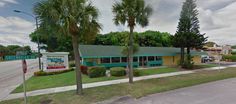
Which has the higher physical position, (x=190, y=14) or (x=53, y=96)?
(x=190, y=14)

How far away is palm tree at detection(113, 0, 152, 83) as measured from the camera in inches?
470

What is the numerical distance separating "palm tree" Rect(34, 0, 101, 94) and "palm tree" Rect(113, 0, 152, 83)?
382 cm

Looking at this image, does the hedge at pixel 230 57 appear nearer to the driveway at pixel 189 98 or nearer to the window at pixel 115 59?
the window at pixel 115 59

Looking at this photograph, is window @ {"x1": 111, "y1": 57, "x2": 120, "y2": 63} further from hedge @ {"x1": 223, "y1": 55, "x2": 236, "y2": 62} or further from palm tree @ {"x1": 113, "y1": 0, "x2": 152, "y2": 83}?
hedge @ {"x1": 223, "y1": 55, "x2": 236, "y2": 62}

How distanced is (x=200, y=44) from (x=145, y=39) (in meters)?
21.0

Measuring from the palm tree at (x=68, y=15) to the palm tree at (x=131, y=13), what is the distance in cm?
382

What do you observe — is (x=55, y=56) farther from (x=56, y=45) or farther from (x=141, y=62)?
(x=56, y=45)

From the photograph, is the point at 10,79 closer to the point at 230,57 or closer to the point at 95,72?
the point at 95,72

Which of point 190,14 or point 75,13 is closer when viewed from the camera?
point 75,13

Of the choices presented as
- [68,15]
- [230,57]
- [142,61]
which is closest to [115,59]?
[142,61]

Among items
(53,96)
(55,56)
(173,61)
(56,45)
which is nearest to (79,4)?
(53,96)

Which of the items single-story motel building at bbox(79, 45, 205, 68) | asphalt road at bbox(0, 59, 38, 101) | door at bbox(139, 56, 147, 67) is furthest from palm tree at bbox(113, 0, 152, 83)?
door at bbox(139, 56, 147, 67)

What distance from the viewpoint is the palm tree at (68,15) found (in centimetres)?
822

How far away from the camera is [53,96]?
8898 millimetres
